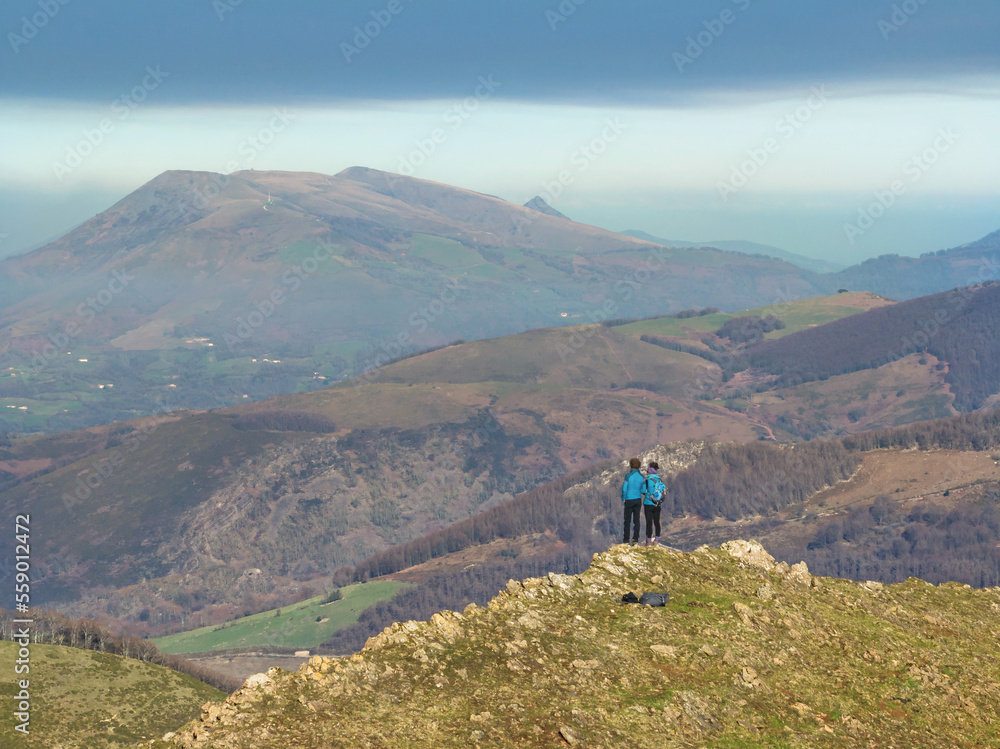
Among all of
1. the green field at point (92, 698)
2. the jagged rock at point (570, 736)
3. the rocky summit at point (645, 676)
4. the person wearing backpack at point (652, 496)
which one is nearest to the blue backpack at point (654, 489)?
the person wearing backpack at point (652, 496)

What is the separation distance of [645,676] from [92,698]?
7540 centimetres

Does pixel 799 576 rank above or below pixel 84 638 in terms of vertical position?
above

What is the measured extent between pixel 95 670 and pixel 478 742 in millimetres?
82681

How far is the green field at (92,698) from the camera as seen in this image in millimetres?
74875

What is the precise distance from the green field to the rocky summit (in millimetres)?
51825

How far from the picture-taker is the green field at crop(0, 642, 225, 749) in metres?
74.9

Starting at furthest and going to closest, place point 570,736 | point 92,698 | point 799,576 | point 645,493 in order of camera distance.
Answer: point 92,698 < point 645,493 < point 799,576 < point 570,736

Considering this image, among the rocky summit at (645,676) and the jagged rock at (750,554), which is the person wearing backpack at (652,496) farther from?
the jagged rock at (750,554)

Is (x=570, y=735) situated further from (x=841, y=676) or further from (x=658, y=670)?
(x=841, y=676)

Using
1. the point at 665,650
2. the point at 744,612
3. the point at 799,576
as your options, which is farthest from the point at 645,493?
the point at 665,650

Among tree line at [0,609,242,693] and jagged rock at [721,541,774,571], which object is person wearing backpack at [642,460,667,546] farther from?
tree line at [0,609,242,693]

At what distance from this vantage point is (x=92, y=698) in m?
87.8

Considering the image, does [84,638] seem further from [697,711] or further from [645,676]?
[697,711]

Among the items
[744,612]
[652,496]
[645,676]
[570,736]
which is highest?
[652,496]
